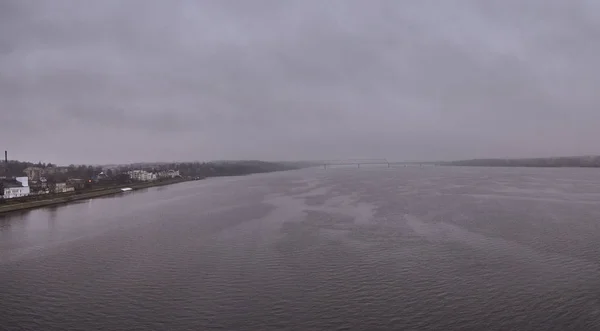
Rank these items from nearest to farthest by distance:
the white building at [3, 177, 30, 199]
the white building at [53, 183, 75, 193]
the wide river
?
the wide river
the white building at [3, 177, 30, 199]
the white building at [53, 183, 75, 193]

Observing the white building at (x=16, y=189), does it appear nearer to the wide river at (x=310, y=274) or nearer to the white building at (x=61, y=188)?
the white building at (x=61, y=188)

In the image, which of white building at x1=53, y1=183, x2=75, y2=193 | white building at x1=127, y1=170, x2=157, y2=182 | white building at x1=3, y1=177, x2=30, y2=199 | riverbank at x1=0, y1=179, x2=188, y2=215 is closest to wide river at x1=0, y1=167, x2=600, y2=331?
riverbank at x1=0, y1=179, x2=188, y2=215

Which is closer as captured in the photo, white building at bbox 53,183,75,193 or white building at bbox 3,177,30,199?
white building at bbox 3,177,30,199

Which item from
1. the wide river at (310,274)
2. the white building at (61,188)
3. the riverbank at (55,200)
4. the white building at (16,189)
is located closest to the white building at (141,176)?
the riverbank at (55,200)

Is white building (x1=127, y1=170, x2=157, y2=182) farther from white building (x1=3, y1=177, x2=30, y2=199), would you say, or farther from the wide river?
the wide river

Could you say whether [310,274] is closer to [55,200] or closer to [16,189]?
[55,200]

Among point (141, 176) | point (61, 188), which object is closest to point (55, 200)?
point (61, 188)

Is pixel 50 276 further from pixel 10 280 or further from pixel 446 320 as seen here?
pixel 446 320

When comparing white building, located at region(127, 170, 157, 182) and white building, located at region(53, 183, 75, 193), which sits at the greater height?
white building, located at region(127, 170, 157, 182)
